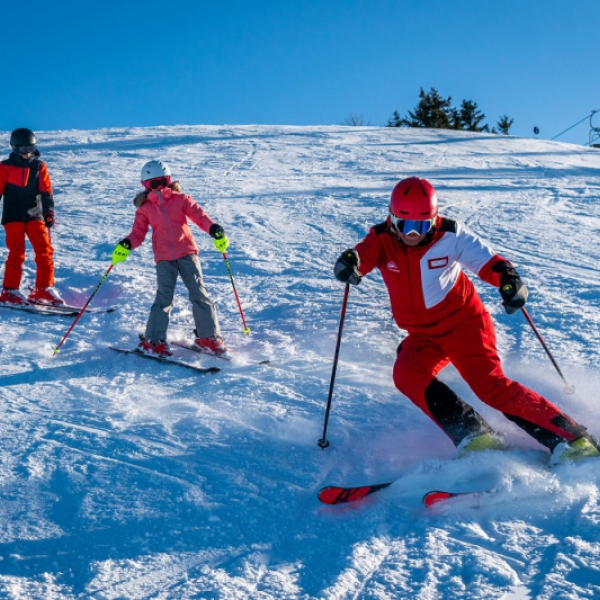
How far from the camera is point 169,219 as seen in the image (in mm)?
5266

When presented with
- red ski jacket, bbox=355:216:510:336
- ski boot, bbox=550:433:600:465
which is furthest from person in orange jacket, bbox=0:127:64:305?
ski boot, bbox=550:433:600:465

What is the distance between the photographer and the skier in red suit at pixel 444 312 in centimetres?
341

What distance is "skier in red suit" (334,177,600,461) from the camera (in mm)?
3406

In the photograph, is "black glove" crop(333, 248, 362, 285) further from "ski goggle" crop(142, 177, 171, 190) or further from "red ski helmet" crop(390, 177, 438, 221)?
A: "ski goggle" crop(142, 177, 171, 190)

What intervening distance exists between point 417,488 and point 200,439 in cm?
130

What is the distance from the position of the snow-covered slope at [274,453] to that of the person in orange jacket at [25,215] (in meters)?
0.39

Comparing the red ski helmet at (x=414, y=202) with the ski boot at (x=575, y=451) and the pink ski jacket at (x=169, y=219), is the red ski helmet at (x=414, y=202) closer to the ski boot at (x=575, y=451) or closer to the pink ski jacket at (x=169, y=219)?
the ski boot at (x=575, y=451)

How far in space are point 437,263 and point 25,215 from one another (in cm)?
454

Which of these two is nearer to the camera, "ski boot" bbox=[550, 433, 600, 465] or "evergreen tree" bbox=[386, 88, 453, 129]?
"ski boot" bbox=[550, 433, 600, 465]

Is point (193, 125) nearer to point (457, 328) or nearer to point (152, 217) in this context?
point (152, 217)

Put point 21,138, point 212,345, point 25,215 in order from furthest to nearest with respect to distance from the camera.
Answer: point 25,215, point 21,138, point 212,345

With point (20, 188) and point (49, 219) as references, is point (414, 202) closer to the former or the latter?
point (49, 219)

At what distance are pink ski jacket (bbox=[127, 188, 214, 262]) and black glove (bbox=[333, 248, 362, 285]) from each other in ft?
6.40

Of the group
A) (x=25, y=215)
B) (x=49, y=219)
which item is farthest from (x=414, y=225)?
(x=25, y=215)
